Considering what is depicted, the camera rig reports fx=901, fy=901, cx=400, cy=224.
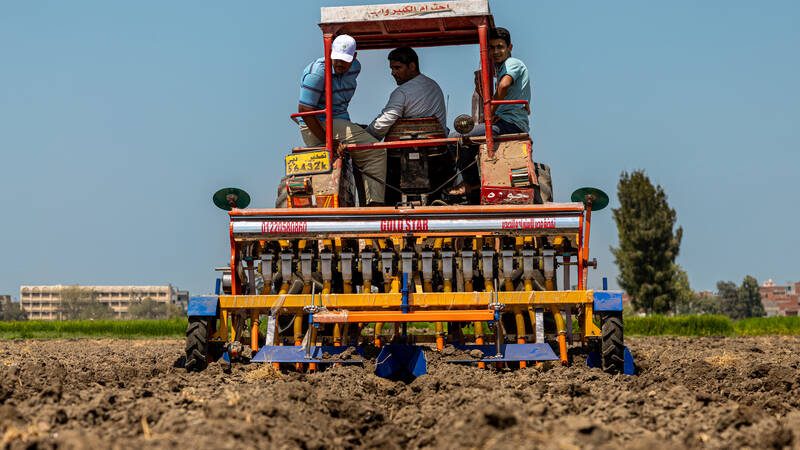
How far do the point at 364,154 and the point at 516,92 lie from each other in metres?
1.71

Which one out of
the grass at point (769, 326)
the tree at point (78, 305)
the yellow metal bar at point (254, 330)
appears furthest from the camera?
the tree at point (78, 305)

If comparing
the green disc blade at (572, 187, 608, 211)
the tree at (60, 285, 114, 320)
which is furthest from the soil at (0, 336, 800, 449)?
the tree at (60, 285, 114, 320)

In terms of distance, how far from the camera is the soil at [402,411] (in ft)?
14.0

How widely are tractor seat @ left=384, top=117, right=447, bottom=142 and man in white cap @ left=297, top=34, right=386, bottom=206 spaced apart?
242mm

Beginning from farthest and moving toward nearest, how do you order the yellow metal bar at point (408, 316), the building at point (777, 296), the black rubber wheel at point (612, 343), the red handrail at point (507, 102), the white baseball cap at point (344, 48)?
the building at point (777, 296)
the white baseball cap at point (344, 48)
the red handrail at point (507, 102)
the black rubber wheel at point (612, 343)
the yellow metal bar at point (408, 316)

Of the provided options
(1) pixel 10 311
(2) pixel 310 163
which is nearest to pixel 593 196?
(2) pixel 310 163

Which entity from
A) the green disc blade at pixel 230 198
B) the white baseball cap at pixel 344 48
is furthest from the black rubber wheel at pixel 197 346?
the white baseball cap at pixel 344 48

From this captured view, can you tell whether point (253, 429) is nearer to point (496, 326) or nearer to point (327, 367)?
point (496, 326)

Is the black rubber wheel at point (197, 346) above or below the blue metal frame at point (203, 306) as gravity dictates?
below

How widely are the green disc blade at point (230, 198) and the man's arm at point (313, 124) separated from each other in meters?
0.94

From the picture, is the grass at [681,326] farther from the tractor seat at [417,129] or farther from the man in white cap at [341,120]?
the man in white cap at [341,120]

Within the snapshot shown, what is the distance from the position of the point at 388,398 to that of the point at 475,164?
11.4 ft

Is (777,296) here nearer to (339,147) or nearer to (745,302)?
(745,302)

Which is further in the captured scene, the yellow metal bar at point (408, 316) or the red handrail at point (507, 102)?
the red handrail at point (507, 102)
